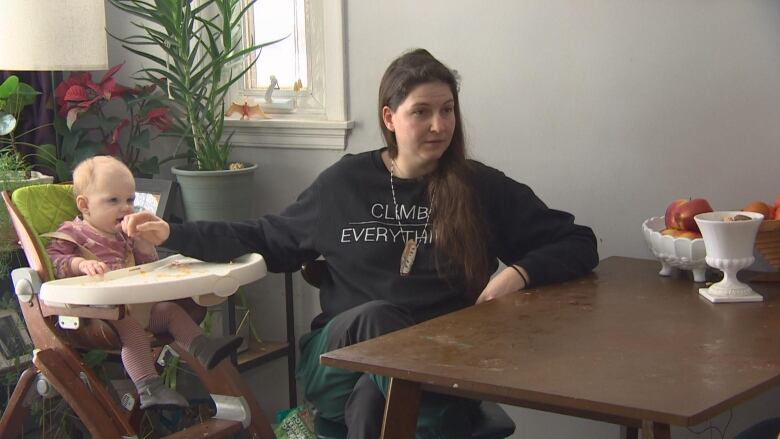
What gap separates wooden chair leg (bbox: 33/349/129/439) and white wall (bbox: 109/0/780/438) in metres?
1.19

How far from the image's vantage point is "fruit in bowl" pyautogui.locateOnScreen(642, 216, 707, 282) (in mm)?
2350

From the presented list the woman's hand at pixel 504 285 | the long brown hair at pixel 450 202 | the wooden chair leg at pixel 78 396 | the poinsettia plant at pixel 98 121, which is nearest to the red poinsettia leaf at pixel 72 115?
the poinsettia plant at pixel 98 121

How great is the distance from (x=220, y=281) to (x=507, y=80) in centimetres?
103

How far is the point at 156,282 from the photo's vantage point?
235 cm

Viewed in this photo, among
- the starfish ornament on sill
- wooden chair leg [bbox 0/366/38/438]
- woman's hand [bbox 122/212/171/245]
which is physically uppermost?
the starfish ornament on sill

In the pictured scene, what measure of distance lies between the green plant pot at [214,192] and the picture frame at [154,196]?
0.36ft

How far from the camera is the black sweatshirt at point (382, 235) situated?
2.49 m

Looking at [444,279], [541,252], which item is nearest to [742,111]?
[541,252]

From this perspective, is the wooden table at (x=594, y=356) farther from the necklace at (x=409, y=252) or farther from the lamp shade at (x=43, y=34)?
the lamp shade at (x=43, y=34)

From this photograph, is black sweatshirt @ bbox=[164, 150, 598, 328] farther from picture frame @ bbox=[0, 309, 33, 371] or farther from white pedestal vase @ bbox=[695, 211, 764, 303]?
picture frame @ bbox=[0, 309, 33, 371]

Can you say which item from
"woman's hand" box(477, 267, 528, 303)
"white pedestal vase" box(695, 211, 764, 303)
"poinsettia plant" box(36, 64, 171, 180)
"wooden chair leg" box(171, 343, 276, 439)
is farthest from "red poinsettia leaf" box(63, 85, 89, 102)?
"white pedestal vase" box(695, 211, 764, 303)

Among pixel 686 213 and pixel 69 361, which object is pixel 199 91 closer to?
pixel 69 361

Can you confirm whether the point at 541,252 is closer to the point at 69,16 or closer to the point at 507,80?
the point at 507,80

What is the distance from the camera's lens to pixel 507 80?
2.95 m
